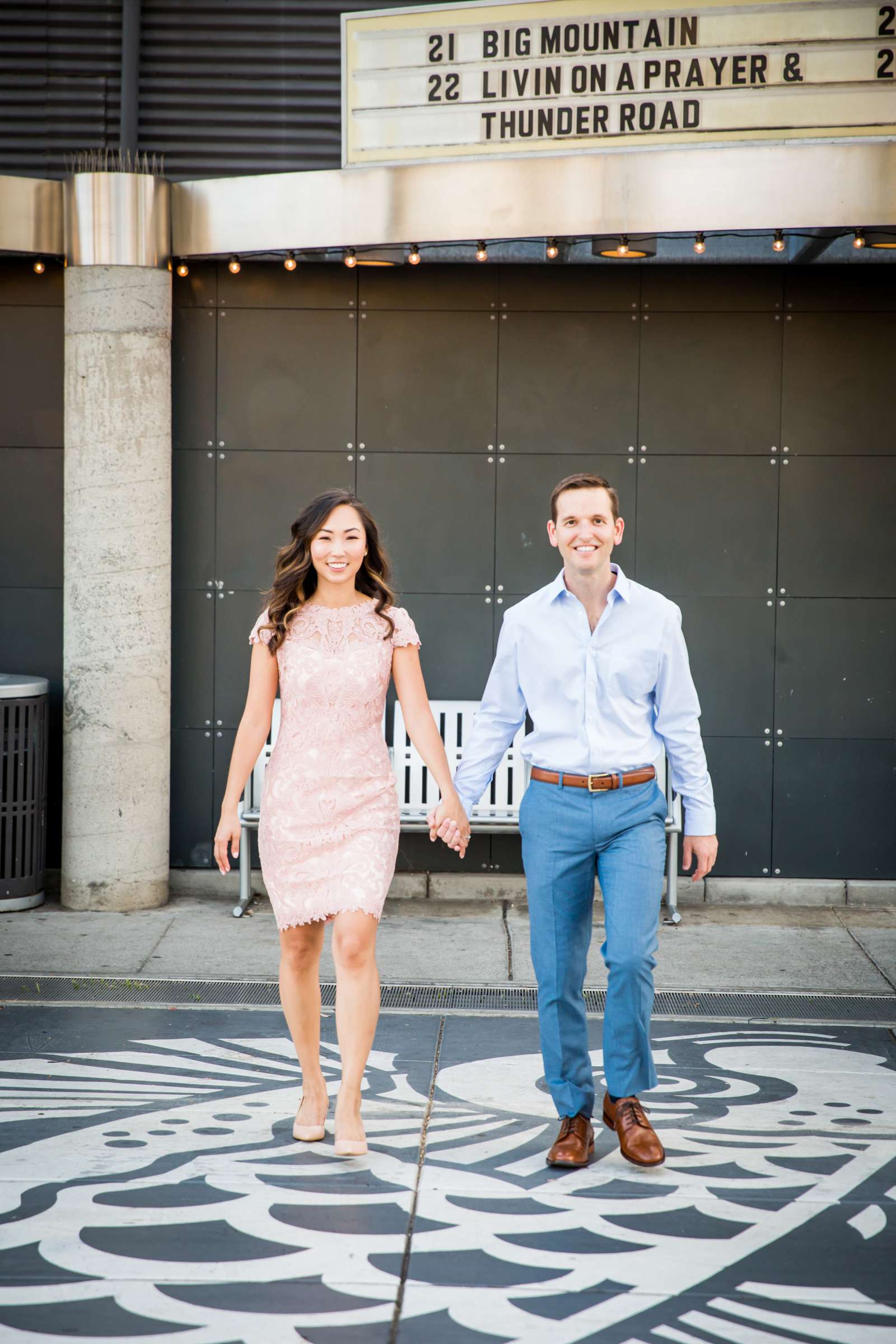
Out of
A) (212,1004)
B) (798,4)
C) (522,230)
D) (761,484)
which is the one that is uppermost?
(798,4)

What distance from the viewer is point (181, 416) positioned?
852cm

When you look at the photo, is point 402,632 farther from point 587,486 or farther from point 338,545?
point 587,486

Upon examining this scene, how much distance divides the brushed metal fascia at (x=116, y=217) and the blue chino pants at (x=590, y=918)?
462cm

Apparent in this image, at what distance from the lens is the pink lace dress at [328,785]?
14.9ft

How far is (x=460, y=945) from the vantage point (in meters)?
7.48

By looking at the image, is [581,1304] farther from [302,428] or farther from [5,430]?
[5,430]

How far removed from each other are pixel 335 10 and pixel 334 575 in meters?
4.99

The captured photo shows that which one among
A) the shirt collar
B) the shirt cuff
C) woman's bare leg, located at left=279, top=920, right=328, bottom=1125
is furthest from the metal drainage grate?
the shirt collar

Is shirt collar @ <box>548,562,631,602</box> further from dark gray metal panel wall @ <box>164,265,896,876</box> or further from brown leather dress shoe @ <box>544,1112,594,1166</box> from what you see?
dark gray metal panel wall @ <box>164,265,896,876</box>

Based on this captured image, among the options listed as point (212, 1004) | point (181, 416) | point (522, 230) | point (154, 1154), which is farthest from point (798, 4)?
point (154, 1154)

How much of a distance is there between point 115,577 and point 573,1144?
4.55 metres

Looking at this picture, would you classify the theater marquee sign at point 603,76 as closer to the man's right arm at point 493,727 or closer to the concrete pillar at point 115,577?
the concrete pillar at point 115,577

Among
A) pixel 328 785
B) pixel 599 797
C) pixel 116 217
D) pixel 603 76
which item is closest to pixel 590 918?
pixel 599 797

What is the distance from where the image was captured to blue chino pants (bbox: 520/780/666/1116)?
4.39 m
